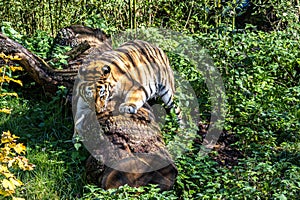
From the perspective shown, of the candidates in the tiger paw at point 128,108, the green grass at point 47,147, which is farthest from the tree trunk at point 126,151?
the green grass at point 47,147

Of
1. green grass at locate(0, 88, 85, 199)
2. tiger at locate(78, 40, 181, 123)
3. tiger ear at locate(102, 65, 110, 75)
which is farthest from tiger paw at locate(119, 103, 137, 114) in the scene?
green grass at locate(0, 88, 85, 199)

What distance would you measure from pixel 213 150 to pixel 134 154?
4.90 ft

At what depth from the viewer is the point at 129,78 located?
5.25m

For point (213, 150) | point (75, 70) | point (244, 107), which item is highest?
point (75, 70)

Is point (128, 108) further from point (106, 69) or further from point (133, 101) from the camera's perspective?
point (106, 69)

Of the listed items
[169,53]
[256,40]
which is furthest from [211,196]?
[256,40]

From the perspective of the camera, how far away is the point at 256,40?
7.11 metres

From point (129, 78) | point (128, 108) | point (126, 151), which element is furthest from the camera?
point (129, 78)

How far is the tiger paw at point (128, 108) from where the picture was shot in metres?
4.91

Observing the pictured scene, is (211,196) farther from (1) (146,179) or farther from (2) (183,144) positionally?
(2) (183,144)

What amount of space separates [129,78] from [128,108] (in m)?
0.44

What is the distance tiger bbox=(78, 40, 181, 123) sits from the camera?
16.3ft

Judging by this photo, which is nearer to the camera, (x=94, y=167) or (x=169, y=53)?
(x=94, y=167)

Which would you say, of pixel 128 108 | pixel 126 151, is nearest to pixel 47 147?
pixel 128 108
